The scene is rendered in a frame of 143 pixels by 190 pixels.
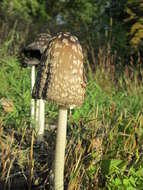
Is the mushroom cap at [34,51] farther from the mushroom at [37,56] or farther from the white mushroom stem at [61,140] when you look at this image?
the white mushroom stem at [61,140]

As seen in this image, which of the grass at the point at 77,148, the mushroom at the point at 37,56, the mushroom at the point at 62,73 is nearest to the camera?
the mushroom at the point at 62,73

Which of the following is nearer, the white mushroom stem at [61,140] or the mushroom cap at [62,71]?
the mushroom cap at [62,71]

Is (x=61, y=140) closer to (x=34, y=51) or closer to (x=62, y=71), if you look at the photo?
(x=62, y=71)

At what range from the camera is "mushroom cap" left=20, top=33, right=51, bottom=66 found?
2.49m

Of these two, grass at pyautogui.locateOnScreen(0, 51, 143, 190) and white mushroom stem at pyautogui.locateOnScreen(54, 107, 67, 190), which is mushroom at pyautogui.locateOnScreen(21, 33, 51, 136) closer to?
grass at pyautogui.locateOnScreen(0, 51, 143, 190)

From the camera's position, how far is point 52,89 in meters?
1.46

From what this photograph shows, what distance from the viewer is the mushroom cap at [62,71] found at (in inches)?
57.2

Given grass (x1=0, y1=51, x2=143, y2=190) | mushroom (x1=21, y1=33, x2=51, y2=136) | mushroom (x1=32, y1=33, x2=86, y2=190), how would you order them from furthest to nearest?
1. mushroom (x1=21, y1=33, x2=51, y2=136)
2. grass (x1=0, y1=51, x2=143, y2=190)
3. mushroom (x1=32, y1=33, x2=86, y2=190)

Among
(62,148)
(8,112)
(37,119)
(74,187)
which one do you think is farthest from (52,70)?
(8,112)

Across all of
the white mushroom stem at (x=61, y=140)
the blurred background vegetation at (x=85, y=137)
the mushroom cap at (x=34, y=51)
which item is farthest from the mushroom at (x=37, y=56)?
the white mushroom stem at (x=61, y=140)

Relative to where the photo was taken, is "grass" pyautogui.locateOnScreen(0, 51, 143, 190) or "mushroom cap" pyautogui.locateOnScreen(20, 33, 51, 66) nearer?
"grass" pyautogui.locateOnScreen(0, 51, 143, 190)

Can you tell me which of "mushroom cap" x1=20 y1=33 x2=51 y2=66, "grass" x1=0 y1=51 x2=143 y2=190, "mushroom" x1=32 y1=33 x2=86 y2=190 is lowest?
"grass" x1=0 y1=51 x2=143 y2=190

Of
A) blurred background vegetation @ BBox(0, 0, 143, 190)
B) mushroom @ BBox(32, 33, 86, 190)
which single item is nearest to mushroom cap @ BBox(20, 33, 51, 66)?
blurred background vegetation @ BBox(0, 0, 143, 190)

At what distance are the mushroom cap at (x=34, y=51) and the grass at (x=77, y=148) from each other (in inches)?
20.7
